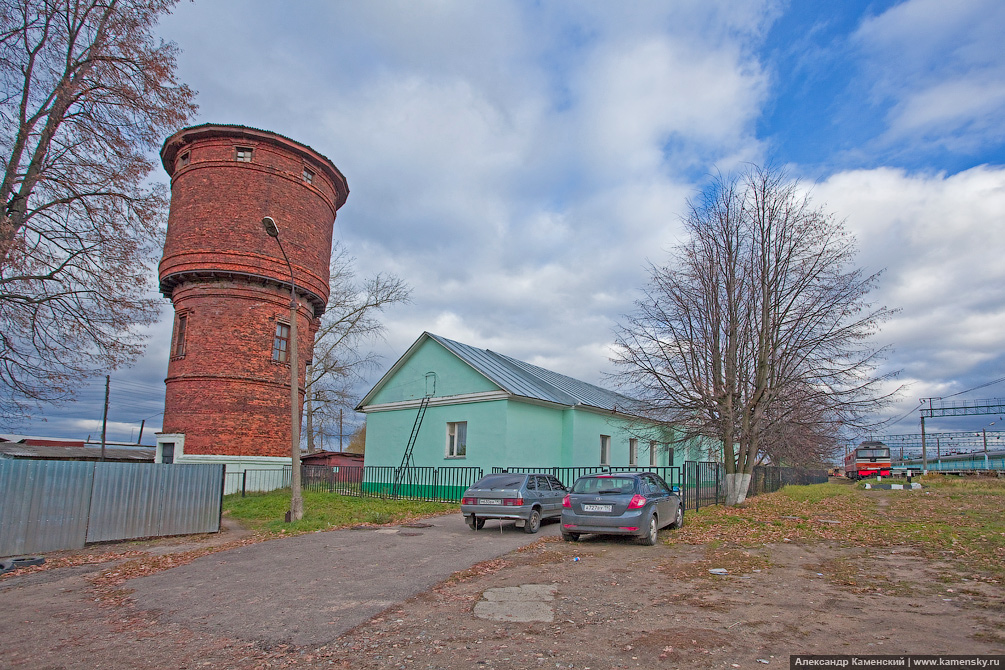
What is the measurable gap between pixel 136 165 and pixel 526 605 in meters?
11.9

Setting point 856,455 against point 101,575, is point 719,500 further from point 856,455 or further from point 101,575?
point 856,455

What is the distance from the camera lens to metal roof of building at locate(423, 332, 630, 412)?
2223 cm

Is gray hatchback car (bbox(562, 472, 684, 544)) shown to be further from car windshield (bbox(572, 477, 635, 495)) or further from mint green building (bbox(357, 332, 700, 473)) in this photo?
mint green building (bbox(357, 332, 700, 473))

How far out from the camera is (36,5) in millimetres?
11312

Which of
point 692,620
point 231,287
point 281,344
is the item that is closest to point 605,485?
point 692,620

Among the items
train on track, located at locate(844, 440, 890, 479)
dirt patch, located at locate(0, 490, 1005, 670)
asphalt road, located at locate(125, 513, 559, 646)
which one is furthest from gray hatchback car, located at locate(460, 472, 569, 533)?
train on track, located at locate(844, 440, 890, 479)

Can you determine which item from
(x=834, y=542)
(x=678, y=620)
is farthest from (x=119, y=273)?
(x=834, y=542)

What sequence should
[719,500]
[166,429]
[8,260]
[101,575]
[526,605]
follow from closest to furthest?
[526,605], [101,575], [8,260], [719,500], [166,429]

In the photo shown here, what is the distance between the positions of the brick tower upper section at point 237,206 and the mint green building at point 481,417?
6.04 m

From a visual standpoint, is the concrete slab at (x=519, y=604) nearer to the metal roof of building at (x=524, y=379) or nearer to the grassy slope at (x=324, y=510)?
the grassy slope at (x=324, y=510)

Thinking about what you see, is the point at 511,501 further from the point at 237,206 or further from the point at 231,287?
the point at 237,206

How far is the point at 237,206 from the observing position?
2409cm

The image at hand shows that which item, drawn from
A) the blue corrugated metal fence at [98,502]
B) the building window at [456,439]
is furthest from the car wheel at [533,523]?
the building window at [456,439]

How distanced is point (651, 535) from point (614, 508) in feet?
3.14
